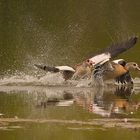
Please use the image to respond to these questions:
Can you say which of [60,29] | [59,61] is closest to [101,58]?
[59,61]

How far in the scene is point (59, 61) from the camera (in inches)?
1053

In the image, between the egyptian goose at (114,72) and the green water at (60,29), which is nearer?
the egyptian goose at (114,72)

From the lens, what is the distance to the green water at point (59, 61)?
1447cm

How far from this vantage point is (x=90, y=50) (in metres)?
30.0

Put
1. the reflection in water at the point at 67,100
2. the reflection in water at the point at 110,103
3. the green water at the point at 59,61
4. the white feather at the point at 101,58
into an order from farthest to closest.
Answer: the white feather at the point at 101,58 → the reflection in water at the point at 67,100 → the reflection in water at the point at 110,103 → the green water at the point at 59,61

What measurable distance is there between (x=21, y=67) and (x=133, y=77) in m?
3.36

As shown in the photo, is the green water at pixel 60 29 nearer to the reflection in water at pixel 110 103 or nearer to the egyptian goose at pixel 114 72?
the egyptian goose at pixel 114 72

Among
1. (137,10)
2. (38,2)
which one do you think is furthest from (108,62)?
(38,2)

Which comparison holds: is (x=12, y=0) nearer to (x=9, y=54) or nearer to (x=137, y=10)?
(x=137, y=10)

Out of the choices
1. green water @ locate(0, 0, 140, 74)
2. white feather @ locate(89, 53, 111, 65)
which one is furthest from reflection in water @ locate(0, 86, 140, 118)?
green water @ locate(0, 0, 140, 74)

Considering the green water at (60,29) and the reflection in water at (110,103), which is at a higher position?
the green water at (60,29)

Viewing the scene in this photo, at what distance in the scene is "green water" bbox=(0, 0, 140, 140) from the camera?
14.5 metres

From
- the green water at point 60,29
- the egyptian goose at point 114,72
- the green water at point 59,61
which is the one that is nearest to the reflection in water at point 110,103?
the green water at point 59,61

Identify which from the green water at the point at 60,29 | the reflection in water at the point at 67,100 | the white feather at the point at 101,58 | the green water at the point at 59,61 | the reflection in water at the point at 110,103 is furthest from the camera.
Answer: the green water at the point at 60,29
